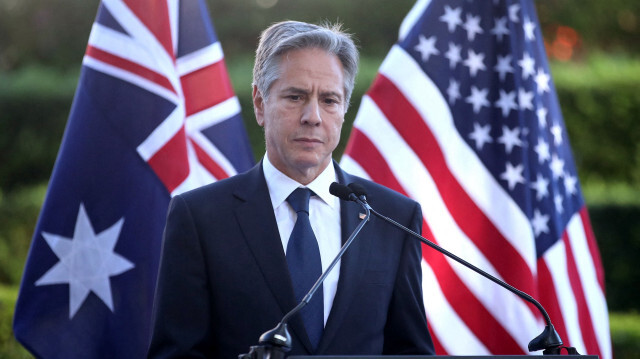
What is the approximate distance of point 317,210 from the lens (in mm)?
2539

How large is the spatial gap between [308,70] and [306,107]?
11cm

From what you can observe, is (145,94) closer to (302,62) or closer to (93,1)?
(302,62)

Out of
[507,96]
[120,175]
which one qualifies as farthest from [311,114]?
[507,96]

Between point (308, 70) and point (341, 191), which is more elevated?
point (308, 70)

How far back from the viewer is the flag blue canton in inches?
163

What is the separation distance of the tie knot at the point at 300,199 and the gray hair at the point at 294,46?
299mm

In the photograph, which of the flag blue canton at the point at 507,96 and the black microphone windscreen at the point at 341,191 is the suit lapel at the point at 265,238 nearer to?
the black microphone windscreen at the point at 341,191

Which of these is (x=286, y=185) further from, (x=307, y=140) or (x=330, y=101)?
(x=330, y=101)

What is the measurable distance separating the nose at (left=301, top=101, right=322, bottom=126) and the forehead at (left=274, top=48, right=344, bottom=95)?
53 mm

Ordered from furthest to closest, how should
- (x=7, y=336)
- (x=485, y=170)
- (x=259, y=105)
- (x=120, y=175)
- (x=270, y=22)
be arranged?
(x=270, y=22), (x=7, y=336), (x=485, y=170), (x=120, y=175), (x=259, y=105)

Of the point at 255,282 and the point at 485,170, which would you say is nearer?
the point at 255,282

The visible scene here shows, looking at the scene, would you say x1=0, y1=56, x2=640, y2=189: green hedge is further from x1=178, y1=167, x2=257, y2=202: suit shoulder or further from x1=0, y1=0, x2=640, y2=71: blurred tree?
x1=178, y1=167, x2=257, y2=202: suit shoulder

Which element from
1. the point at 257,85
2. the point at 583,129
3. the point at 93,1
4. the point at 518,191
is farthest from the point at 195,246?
the point at 93,1

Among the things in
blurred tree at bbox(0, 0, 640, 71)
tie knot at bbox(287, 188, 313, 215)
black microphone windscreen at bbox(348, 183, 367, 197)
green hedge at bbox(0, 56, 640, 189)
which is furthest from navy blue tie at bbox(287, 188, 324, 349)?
blurred tree at bbox(0, 0, 640, 71)
